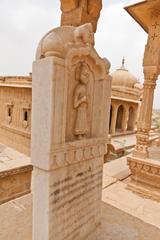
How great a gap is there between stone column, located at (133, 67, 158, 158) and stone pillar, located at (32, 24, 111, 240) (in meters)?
2.26

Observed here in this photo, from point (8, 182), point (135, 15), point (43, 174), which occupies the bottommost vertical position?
point (8, 182)

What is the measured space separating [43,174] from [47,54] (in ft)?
4.01

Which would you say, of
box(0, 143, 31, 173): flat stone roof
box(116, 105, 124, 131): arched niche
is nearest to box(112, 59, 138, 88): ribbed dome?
box(116, 105, 124, 131): arched niche

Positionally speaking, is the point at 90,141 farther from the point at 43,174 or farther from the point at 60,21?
the point at 60,21

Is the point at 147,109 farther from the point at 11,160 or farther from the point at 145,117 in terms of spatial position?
the point at 11,160

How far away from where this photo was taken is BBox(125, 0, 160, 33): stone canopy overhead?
4098mm

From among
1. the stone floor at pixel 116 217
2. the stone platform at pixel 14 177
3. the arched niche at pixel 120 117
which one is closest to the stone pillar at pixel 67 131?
the stone floor at pixel 116 217

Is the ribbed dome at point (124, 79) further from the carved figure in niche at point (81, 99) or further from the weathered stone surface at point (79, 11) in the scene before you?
the carved figure in niche at point (81, 99)

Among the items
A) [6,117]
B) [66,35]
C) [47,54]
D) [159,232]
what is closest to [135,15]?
[66,35]

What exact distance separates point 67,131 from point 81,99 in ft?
1.32

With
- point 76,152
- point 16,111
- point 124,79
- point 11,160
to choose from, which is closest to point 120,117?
point 124,79

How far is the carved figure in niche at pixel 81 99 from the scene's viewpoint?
216 centimetres

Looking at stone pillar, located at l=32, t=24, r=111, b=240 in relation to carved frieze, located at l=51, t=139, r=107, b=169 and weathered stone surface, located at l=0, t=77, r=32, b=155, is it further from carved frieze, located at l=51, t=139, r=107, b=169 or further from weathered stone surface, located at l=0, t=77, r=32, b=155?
weathered stone surface, located at l=0, t=77, r=32, b=155

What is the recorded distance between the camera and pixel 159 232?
2.87 m
